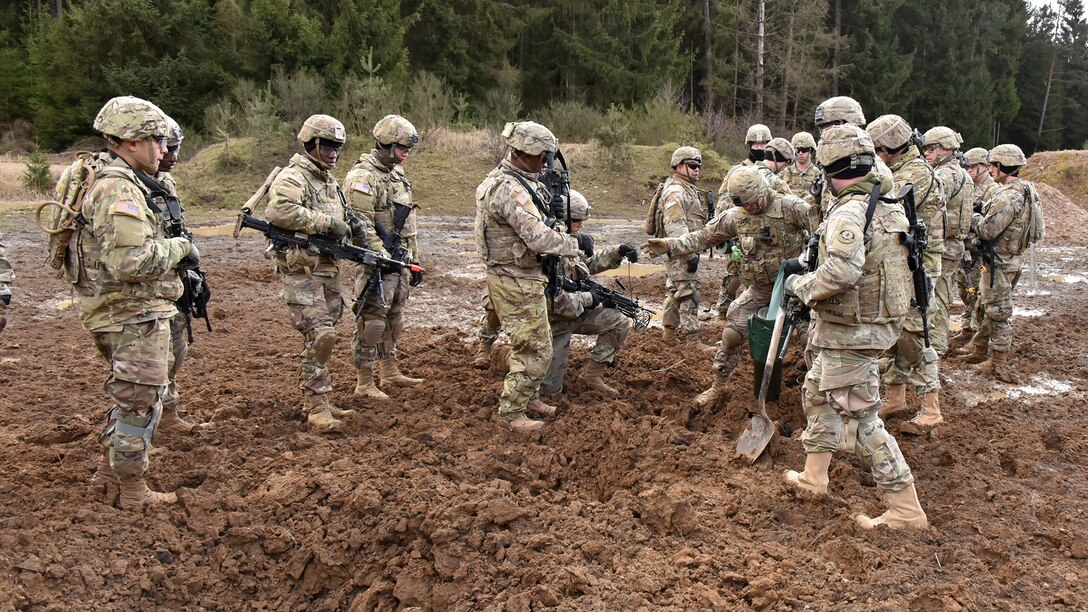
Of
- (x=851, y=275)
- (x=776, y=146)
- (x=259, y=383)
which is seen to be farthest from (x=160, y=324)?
(x=776, y=146)

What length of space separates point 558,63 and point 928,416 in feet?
96.1

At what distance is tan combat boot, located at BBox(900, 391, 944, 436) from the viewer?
5941 mm

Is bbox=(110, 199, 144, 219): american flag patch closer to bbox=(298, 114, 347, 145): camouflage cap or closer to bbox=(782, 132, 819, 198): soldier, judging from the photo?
bbox=(298, 114, 347, 145): camouflage cap

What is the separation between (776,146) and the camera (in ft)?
29.3

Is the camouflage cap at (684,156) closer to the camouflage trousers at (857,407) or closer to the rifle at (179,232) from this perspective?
the camouflage trousers at (857,407)

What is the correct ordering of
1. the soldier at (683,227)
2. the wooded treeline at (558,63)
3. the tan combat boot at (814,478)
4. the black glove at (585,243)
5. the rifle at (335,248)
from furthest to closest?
the wooded treeline at (558,63)
the soldier at (683,227)
the black glove at (585,243)
the rifle at (335,248)
the tan combat boot at (814,478)

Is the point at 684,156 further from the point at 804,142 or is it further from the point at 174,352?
the point at 174,352

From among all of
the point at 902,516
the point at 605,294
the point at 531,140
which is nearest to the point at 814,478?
the point at 902,516

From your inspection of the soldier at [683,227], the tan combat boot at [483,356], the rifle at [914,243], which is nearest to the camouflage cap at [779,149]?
the soldier at [683,227]

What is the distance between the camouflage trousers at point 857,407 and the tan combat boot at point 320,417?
335cm

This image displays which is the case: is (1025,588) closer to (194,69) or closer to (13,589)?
(13,589)

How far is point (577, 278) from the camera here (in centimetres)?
638

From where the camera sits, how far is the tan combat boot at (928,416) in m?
5.94

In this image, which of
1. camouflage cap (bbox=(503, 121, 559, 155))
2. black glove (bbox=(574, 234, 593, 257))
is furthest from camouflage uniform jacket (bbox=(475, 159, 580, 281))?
black glove (bbox=(574, 234, 593, 257))
